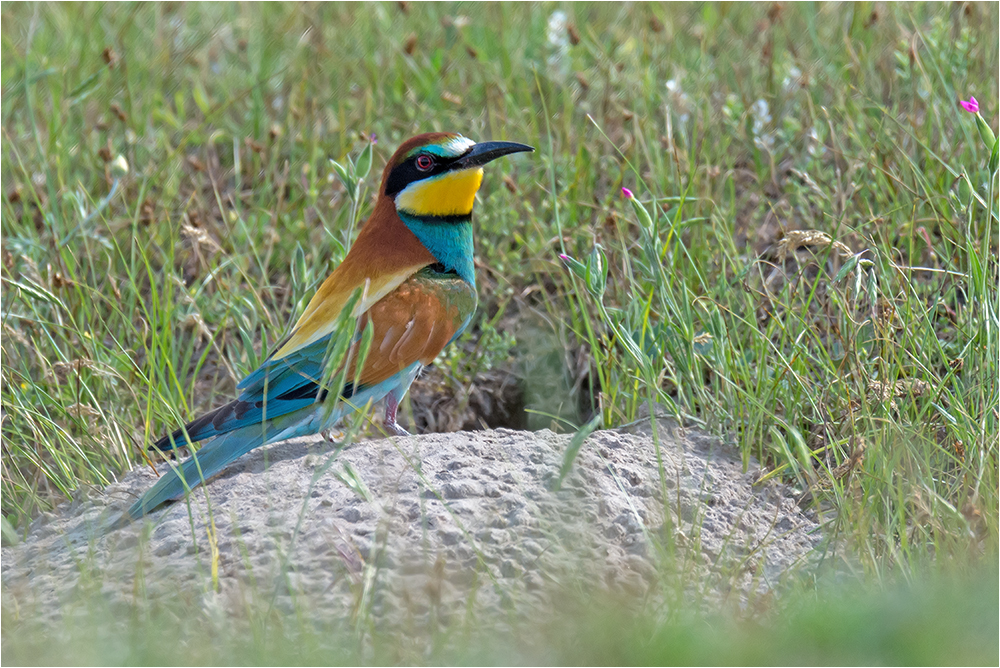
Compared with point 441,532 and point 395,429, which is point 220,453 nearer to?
point 395,429

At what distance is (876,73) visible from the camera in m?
4.22

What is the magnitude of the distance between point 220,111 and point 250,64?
47 centimetres

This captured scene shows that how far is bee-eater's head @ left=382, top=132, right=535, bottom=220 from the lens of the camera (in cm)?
312

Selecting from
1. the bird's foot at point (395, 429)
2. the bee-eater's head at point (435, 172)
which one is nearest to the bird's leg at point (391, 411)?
the bird's foot at point (395, 429)

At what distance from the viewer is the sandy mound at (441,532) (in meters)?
2.09

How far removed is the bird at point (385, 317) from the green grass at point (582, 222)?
167 millimetres

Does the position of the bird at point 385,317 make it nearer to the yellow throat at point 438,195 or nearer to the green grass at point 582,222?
the yellow throat at point 438,195

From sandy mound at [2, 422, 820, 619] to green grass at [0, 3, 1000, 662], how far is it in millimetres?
176

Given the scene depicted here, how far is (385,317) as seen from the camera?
2887mm

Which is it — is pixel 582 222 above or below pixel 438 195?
below

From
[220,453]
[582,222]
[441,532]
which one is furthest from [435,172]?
[441,532]

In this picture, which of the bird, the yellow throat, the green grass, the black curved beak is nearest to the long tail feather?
A: the bird

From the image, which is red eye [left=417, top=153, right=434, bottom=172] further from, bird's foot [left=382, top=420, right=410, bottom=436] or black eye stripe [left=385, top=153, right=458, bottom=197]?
bird's foot [left=382, top=420, right=410, bottom=436]

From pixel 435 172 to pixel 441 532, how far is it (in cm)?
126
